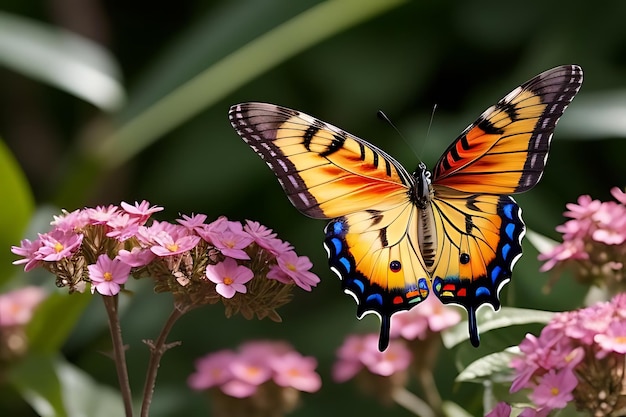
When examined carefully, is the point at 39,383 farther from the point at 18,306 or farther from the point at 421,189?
the point at 421,189

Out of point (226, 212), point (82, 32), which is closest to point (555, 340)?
point (226, 212)

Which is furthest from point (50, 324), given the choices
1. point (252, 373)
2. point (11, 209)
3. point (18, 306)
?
point (252, 373)

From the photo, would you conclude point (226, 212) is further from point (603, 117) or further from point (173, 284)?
point (173, 284)

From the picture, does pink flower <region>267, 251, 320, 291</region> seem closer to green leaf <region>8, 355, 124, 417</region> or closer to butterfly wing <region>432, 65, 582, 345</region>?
butterfly wing <region>432, 65, 582, 345</region>

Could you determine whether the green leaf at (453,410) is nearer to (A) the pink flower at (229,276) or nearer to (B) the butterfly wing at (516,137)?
(B) the butterfly wing at (516,137)

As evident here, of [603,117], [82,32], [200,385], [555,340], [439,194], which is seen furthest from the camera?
[82,32]

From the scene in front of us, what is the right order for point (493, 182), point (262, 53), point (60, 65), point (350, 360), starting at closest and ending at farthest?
point (493, 182) < point (350, 360) < point (262, 53) < point (60, 65)

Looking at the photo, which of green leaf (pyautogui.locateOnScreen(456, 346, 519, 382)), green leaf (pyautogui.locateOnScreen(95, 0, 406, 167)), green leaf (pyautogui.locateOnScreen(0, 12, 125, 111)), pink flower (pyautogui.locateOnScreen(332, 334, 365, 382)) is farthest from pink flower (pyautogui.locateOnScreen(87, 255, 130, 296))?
green leaf (pyautogui.locateOnScreen(0, 12, 125, 111))
